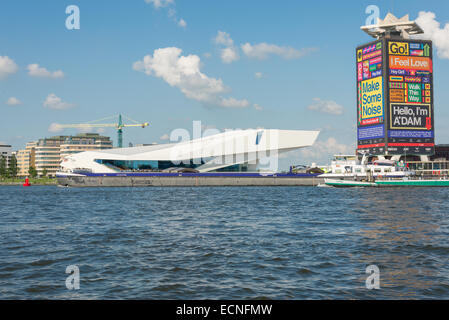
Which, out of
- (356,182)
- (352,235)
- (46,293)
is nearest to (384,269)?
(352,235)

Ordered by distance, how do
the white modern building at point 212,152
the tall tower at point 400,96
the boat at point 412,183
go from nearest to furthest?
the boat at point 412,183, the white modern building at point 212,152, the tall tower at point 400,96

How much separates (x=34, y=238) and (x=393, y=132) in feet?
404

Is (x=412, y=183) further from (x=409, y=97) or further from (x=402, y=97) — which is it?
(x=409, y=97)

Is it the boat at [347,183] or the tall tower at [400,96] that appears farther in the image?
the tall tower at [400,96]

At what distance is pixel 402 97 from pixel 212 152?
58.1 metres

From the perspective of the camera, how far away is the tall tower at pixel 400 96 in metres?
126

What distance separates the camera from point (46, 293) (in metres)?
10.5

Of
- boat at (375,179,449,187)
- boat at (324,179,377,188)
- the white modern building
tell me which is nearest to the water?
boat at (324,179,377,188)

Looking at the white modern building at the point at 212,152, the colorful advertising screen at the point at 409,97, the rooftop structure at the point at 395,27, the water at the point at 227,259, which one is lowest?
the water at the point at 227,259

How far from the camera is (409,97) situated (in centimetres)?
12731

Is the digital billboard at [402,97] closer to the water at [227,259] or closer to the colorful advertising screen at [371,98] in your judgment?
the colorful advertising screen at [371,98]

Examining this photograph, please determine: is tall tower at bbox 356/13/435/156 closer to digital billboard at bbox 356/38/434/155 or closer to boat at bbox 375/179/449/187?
digital billboard at bbox 356/38/434/155

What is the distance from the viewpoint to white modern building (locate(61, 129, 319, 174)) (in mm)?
119375

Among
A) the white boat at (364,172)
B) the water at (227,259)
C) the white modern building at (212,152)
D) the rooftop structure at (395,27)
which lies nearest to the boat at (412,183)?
the white boat at (364,172)
